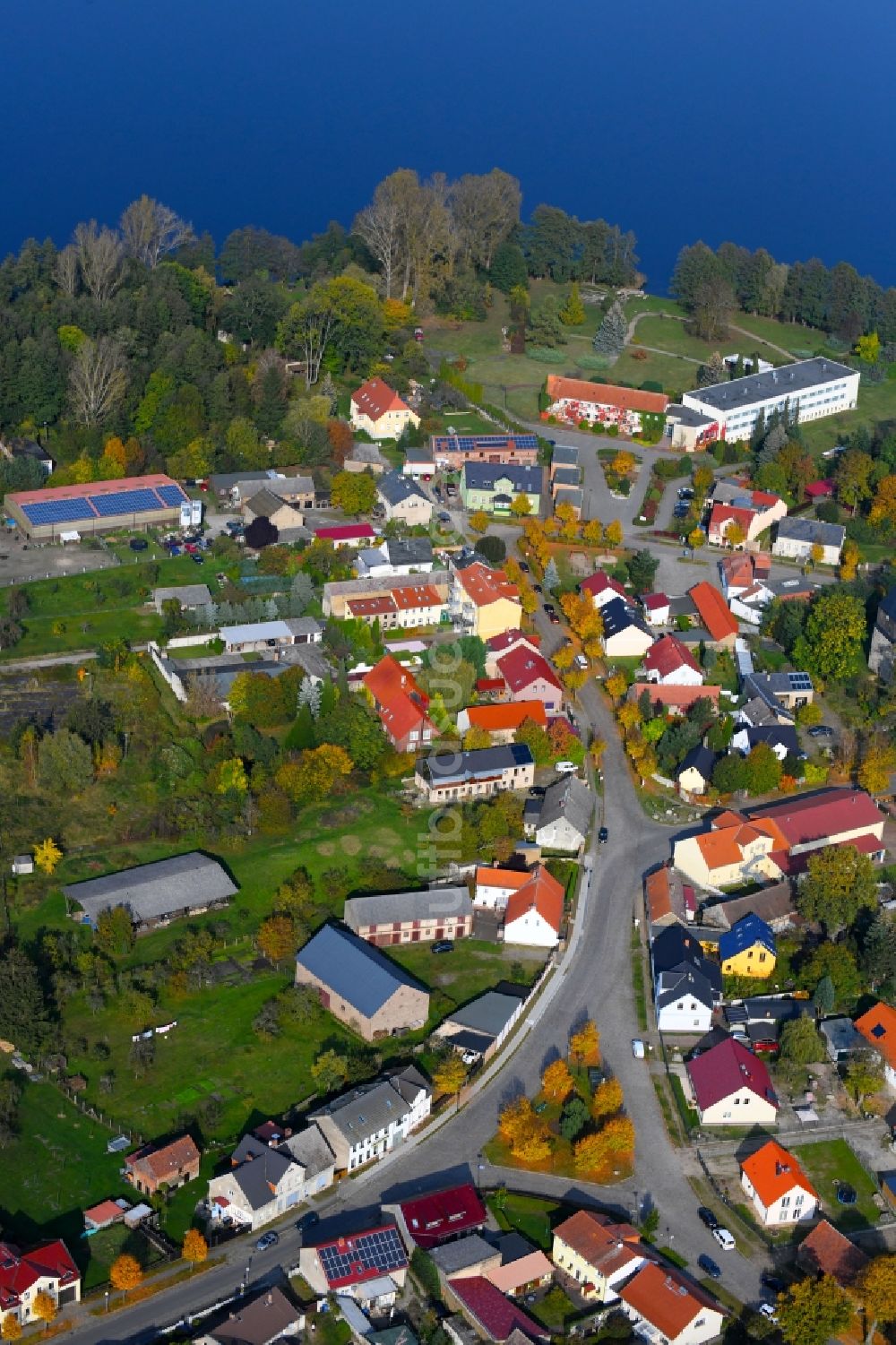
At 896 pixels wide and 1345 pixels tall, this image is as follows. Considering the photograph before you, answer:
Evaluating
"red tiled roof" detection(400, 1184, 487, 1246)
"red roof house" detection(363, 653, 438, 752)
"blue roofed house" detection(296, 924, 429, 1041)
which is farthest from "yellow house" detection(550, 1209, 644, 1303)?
"red roof house" detection(363, 653, 438, 752)

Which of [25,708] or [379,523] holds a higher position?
[379,523]

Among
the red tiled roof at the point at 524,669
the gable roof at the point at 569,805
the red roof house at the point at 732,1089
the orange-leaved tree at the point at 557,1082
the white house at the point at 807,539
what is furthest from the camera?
the white house at the point at 807,539

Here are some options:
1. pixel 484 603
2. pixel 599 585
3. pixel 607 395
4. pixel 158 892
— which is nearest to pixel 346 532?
pixel 484 603

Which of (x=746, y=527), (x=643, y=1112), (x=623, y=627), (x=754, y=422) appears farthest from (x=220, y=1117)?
(x=754, y=422)

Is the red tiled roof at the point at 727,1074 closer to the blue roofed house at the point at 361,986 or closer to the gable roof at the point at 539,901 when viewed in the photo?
the gable roof at the point at 539,901

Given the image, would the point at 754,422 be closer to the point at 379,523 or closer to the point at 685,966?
the point at 379,523

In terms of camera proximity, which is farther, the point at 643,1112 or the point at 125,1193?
the point at 643,1112

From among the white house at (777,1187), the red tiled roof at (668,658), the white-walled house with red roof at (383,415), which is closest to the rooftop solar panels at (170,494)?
the white-walled house with red roof at (383,415)
